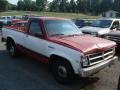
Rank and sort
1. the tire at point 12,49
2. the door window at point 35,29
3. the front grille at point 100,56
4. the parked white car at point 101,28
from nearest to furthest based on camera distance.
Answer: the front grille at point 100,56, the door window at point 35,29, the tire at point 12,49, the parked white car at point 101,28

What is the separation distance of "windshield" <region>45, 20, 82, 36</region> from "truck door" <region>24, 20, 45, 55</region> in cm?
30

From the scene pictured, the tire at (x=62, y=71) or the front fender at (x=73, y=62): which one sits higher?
the front fender at (x=73, y=62)

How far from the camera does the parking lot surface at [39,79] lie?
600 centimetres

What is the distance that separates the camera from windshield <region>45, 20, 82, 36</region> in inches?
270

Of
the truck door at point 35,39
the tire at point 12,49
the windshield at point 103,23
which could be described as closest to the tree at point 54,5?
the windshield at point 103,23

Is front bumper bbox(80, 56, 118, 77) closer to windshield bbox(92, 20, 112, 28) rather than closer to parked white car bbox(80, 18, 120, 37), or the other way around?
parked white car bbox(80, 18, 120, 37)

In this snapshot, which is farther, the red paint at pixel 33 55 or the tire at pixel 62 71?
the red paint at pixel 33 55

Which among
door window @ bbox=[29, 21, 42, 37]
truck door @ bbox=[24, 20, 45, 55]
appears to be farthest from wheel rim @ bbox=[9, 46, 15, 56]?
door window @ bbox=[29, 21, 42, 37]

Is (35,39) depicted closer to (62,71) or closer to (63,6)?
(62,71)

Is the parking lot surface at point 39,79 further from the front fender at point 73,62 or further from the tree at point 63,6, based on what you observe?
the tree at point 63,6

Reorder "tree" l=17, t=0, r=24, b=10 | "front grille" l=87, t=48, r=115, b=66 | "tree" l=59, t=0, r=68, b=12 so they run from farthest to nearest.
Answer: "tree" l=59, t=0, r=68, b=12, "tree" l=17, t=0, r=24, b=10, "front grille" l=87, t=48, r=115, b=66

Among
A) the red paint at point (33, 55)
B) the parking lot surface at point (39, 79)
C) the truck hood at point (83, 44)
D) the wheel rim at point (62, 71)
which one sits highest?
the truck hood at point (83, 44)

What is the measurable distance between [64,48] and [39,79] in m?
1.38

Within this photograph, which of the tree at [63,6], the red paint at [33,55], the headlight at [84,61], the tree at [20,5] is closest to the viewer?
the headlight at [84,61]
